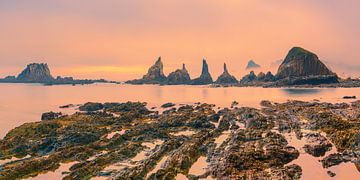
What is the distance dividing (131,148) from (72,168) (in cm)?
911

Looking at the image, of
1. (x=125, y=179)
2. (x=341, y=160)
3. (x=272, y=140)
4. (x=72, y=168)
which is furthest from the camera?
(x=272, y=140)

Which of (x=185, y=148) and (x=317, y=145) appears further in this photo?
(x=185, y=148)

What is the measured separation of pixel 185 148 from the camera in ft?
130

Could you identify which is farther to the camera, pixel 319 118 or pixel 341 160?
pixel 319 118

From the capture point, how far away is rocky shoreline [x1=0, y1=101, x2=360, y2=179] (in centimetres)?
3241

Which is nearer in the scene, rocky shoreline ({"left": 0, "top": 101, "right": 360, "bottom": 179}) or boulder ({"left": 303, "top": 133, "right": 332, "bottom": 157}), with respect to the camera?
rocky shoreline ({"left": 0, "top": 101, "right": 360, "bottom": 179})

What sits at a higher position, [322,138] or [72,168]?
[322,138]

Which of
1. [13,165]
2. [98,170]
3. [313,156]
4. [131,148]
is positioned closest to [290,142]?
[313,156]

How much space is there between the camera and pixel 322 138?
41.5 metres

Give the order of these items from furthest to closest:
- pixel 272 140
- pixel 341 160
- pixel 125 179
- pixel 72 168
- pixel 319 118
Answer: pixel 319 118 → pixel 272 140 → pixel 72 168 → pixel 341 160 → pixel 125 179

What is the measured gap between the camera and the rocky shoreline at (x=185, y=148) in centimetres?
3241

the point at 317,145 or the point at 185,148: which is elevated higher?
the point at 317,145

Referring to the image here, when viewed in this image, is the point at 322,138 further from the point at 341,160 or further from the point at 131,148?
the point at 131,148

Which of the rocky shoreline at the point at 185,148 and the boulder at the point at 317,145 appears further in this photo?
A: the boulder at the point at 317,145
